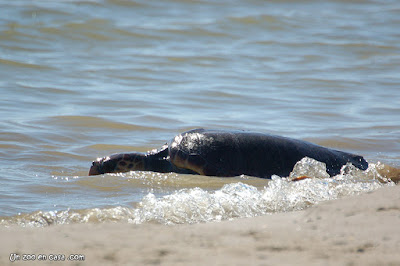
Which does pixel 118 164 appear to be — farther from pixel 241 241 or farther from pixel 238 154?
pixel 241 241

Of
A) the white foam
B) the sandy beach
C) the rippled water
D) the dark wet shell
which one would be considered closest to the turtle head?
the rippled water

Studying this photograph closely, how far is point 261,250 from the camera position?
213 centimetres

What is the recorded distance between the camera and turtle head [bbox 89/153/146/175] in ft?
13.6

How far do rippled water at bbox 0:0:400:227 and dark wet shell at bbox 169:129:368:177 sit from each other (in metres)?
0.21

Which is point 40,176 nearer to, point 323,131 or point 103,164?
point 103,164

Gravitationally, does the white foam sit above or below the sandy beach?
below

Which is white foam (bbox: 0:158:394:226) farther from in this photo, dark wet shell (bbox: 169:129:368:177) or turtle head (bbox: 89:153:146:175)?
turtle head (bbox: 89:153:146:175)

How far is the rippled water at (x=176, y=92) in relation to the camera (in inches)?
136

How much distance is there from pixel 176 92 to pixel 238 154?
12.4ft

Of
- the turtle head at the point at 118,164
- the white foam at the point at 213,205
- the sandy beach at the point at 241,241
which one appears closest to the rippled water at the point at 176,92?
the white foam at the point at 213,205

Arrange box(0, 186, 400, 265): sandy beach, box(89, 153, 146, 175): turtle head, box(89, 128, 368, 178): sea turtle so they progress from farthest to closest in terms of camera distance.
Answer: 1. box(89, 128, 368, 178): sea turtle
2. box(89, 153, 146, 175): turtle head
3. box(0, 186, 400, 265): sandy beach

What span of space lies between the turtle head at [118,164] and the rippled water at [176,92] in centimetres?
13

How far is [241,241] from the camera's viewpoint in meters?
2.25

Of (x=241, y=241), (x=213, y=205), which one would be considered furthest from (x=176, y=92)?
(x=241, y=241)
